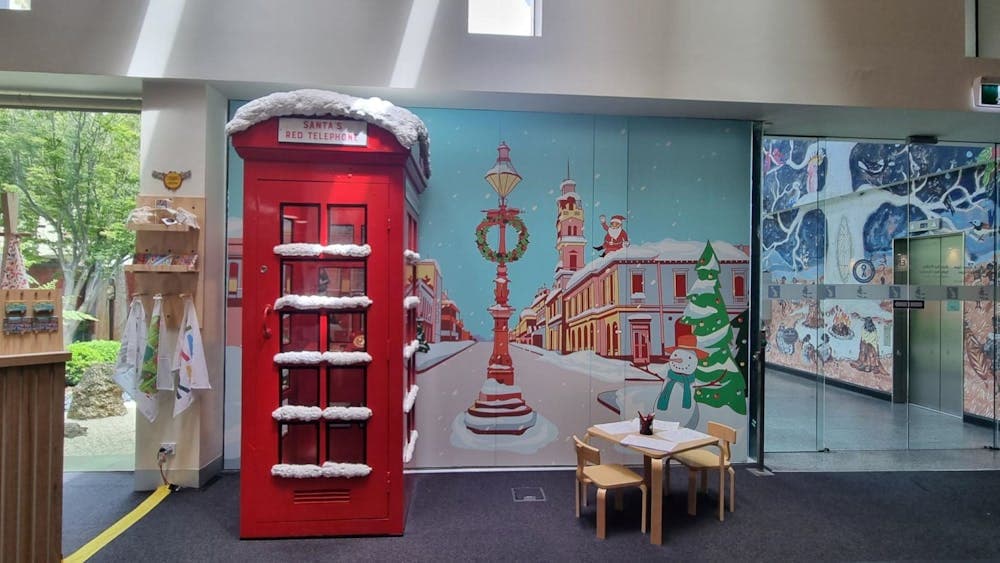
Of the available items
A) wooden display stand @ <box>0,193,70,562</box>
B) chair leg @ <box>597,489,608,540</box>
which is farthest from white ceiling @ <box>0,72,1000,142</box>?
chair leg @ <box>597,489,608,540</box>

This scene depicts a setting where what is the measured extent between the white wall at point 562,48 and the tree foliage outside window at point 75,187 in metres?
0.78

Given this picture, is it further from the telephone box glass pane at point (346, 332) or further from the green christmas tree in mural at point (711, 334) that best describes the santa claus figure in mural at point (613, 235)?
the telephone box glass pane at point (346, 332)

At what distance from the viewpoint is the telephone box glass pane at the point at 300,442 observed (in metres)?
3.01

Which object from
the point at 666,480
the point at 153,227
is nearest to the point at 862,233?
the point at 666,480

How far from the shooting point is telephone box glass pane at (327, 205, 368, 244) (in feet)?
→ 9.82

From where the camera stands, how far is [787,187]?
17.3 ft

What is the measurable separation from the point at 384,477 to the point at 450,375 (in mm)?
1302

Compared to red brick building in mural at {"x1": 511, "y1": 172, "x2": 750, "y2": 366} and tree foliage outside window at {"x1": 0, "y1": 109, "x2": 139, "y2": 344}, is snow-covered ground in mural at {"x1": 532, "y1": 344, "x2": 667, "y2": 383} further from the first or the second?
tree foliage outside window at {"x1": 0, "y1": 109, "x2": 139, "y2": 344}

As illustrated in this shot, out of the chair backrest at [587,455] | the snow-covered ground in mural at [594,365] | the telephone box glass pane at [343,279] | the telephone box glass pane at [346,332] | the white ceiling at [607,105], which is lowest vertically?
the chair backrest at [587,455]

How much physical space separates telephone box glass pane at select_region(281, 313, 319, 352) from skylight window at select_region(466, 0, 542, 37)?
2809mm

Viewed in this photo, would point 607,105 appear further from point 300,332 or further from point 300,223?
point 300,332

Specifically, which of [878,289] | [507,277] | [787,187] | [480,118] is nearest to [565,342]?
[507,277]

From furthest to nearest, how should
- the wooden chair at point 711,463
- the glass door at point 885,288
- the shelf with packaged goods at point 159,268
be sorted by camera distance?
the glass door at point 885,288
the shelf with packaged goods at point 159,268
the wooden chair at point 711,463

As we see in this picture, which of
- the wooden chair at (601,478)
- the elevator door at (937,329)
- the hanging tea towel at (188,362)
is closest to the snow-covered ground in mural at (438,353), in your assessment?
the wooden chair at (601,478)
